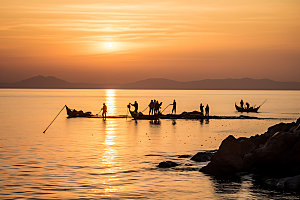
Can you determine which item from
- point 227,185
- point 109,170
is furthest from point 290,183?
point 109,170

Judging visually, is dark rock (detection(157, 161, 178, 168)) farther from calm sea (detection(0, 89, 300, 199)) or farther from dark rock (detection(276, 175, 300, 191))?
dark rock (detection(276, 175, 300, 191))

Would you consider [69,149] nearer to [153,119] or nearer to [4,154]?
[4,154]

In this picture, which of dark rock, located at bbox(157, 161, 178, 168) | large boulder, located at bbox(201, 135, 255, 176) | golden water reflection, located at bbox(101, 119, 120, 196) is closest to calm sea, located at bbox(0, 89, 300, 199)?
golden water reflection, located at bbox(101, 119, 120, 196)

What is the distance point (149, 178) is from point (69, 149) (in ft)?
37.5

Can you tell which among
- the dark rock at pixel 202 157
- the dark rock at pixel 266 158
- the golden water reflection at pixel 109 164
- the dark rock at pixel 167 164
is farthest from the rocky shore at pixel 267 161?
the golden water reflection at pixel 109 164

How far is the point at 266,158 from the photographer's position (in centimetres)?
2345

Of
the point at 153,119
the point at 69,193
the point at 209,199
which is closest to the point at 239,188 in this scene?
the point at 209,199

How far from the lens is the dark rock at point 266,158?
22.9 metres

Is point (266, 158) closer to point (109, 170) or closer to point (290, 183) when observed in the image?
point (290, 183)

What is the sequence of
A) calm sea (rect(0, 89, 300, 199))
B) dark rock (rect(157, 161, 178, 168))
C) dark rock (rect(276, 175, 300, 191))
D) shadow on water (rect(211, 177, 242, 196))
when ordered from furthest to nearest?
1. dark rock (rect(157, 161, 178, 168))
2. shadow on water (rect(211, 177, 242, 196))
3. dark rock (rect(276, 175, 300, 191))
4. calm sea (rect(0, 89, 300, 199))

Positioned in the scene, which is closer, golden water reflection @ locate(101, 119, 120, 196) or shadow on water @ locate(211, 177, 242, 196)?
shadow on water @ locate(211, 177, 242, 196)

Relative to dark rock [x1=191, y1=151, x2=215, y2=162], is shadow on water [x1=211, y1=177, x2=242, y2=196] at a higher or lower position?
lower

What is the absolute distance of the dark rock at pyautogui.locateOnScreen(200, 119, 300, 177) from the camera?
22.9 meters

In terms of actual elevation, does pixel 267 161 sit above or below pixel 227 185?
above
